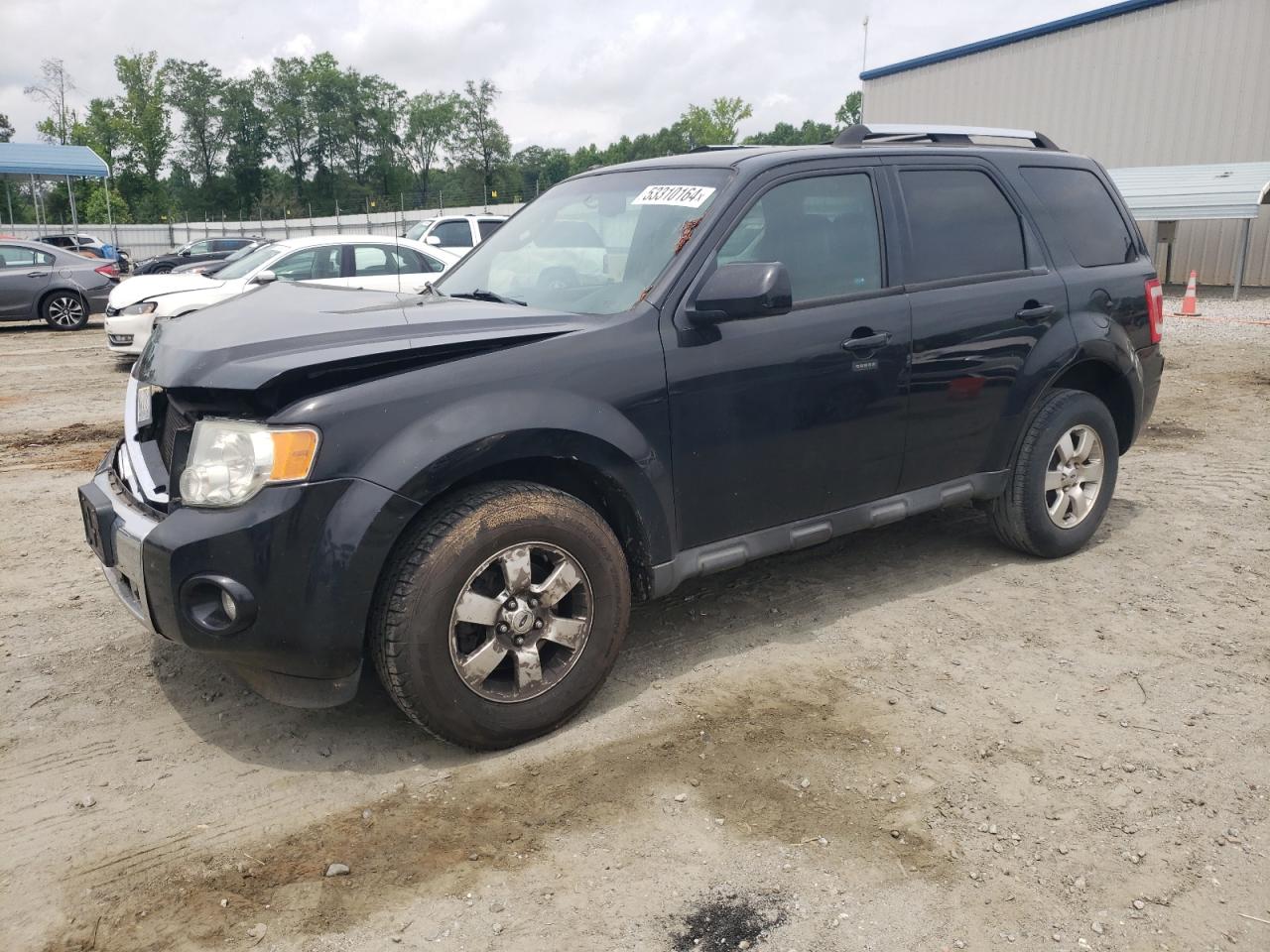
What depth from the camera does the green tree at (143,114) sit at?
245ft

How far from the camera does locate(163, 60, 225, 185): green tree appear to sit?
81.5m

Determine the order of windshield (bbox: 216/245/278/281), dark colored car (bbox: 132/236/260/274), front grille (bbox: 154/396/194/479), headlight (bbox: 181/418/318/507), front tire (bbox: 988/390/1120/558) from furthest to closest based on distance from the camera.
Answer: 1. dark colored car (bbox: 132/236/260/274)
2. windshield (bbox: 216/245/278/281)
3. front tire (bbox: 988/390/1120/558)
4. front grille (bbox: 154/396/194/479)
5. headlight (bbox: 181/418/318/507)

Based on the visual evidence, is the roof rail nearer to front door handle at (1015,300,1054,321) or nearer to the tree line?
front door handle at (1015,300,1054,321)

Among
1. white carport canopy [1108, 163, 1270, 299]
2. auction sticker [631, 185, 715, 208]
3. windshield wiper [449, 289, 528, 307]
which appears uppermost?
white carport canopy [1108, 163, 1270, 299]

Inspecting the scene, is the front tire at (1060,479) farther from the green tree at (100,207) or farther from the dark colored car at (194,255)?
the green tree at (100,207)

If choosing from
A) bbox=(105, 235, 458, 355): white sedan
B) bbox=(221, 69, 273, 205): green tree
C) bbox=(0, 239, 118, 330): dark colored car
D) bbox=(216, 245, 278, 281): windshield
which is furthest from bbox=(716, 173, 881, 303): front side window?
bbox=(221, 69, 273, 205): green tree

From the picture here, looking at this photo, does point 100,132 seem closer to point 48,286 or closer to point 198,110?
point 198,110

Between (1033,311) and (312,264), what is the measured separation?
8.97 m

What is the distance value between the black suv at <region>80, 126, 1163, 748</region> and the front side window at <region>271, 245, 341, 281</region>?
24.8 ft

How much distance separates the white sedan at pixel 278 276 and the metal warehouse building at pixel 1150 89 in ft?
62.8

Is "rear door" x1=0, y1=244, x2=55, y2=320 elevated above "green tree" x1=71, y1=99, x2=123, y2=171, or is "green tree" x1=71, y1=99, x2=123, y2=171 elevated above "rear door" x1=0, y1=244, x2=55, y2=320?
"green tree" x1=71, y1=99, x2=123, y2=171

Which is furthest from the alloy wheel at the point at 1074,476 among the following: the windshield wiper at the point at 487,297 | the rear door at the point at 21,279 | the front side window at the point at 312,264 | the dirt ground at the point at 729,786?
the rear door at the point at 21,279

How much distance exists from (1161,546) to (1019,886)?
3.14 meters

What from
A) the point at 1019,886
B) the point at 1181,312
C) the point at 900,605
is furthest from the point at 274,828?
the point at 1181,312
